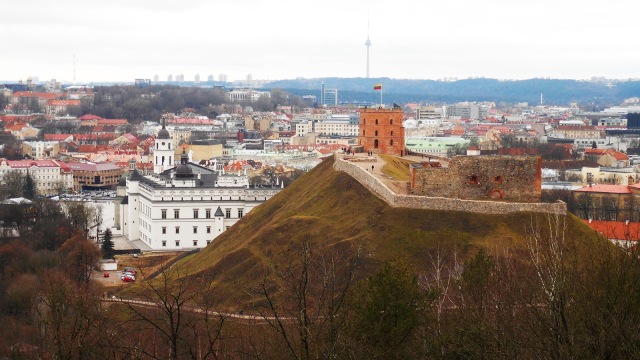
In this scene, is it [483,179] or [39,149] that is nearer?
[483,179]

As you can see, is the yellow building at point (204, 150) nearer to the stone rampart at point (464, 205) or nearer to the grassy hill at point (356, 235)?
the grassy hill at point (356, 235)

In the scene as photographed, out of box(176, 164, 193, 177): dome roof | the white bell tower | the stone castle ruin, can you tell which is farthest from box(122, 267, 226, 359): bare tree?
the white bell tower

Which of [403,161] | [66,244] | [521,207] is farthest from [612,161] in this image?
[521,207]

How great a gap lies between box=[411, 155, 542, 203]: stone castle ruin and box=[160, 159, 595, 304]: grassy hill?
1.79m

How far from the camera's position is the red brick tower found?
199ft

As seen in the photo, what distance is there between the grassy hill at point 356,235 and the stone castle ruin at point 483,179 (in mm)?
1786

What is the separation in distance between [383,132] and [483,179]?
18678 millimetres

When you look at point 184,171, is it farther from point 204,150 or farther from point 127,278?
point 204,150

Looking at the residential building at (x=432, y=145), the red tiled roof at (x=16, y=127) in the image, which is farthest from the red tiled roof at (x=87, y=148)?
the residential building at (x=432, y=145)

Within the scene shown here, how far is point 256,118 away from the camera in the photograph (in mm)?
187875

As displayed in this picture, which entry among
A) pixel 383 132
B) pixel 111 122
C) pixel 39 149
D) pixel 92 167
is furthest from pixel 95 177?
pixel 111 122

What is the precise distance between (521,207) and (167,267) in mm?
20870

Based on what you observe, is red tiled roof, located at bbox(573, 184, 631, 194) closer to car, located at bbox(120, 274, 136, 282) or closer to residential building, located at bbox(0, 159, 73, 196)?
car, located at bbox(120, 274, 136, 282)

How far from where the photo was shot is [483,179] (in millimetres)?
42562
